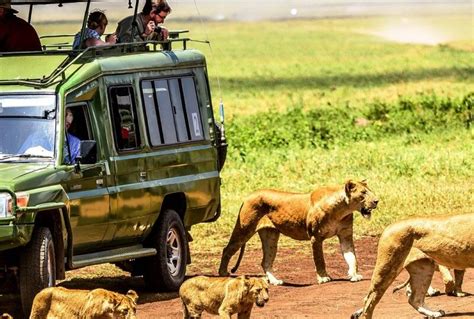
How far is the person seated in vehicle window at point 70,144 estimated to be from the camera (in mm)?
14633

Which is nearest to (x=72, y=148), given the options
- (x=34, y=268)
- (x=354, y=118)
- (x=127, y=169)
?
(x=127, y=169)

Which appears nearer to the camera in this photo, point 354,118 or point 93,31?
point 93,31

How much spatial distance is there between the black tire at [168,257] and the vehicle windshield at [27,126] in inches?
82.8

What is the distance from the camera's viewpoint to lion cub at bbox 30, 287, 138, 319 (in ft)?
40.0

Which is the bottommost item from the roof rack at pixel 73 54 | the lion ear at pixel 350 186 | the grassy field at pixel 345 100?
the grassy field at pixel 345 100

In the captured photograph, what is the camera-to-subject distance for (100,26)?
16.7 metres

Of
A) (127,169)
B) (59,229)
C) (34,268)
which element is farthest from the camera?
(127,169)

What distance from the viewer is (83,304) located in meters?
12.4

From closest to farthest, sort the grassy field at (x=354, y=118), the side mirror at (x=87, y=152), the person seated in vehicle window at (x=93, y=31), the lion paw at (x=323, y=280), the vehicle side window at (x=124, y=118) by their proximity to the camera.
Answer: the side mirror at (x=87, y=152) < the vehicle side window at (x=124, y=118) < the lion paw at (x=323, y=280) < the person seated in vehicle window at (x=93, y=31) < the grassy field at (x=354, y=118)

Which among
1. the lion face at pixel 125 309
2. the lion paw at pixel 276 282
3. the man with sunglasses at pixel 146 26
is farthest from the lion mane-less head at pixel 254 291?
the man with sunglasses at pixel 146 26

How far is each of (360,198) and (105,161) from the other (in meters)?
2.38

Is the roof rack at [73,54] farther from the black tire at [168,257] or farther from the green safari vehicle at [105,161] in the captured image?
the black tire at [168,257]

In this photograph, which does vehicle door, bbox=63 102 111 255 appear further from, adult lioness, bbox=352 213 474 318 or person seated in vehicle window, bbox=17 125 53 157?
adult lioness, bbox=352 213 474 318

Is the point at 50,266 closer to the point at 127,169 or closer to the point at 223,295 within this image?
the point at 223,295
